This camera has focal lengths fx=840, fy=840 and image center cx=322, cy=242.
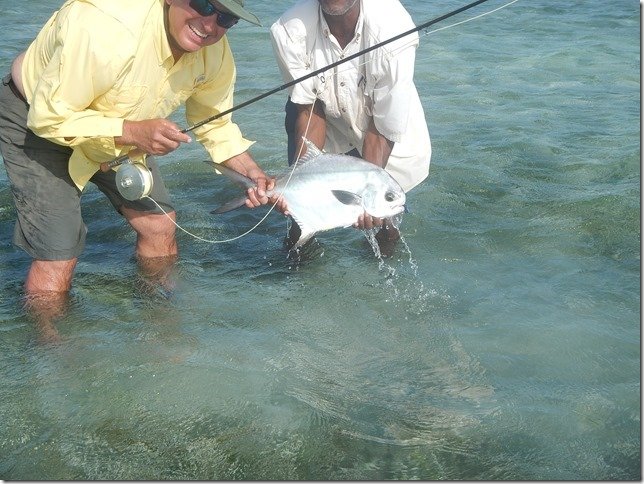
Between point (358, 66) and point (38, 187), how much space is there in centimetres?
184

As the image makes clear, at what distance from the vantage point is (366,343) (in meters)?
4.38

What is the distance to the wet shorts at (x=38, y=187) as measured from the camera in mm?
4250

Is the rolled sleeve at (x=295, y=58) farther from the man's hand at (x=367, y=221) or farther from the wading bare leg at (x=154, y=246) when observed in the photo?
the wading bare leg at (x=154, y=246)

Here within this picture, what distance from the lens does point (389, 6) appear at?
456cm

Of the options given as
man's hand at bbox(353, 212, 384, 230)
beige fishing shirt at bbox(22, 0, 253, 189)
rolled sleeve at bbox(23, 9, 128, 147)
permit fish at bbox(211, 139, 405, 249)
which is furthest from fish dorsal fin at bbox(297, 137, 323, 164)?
rolled sleeve at bbox(23, 9, 128, 147)

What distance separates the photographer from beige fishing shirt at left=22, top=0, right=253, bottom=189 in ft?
12.4

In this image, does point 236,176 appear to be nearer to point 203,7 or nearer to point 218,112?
point 218,112

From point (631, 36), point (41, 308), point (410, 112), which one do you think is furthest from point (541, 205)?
point (631, 36)

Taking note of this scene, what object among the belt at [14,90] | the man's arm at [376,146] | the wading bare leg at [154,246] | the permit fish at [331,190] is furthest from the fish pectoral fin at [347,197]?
the belt at [14,90]

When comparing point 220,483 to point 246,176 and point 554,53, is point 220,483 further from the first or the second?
point 554,53

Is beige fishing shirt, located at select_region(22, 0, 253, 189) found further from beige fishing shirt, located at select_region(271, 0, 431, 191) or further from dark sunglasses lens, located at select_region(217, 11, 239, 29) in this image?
beige fishing shirt, located at select_region(271, 0, 431, 191)

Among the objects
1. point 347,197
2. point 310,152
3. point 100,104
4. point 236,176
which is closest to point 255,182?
point 236,176

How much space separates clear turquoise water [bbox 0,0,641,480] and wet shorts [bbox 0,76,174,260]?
422mm

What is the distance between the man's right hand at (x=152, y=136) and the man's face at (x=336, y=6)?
107cm
